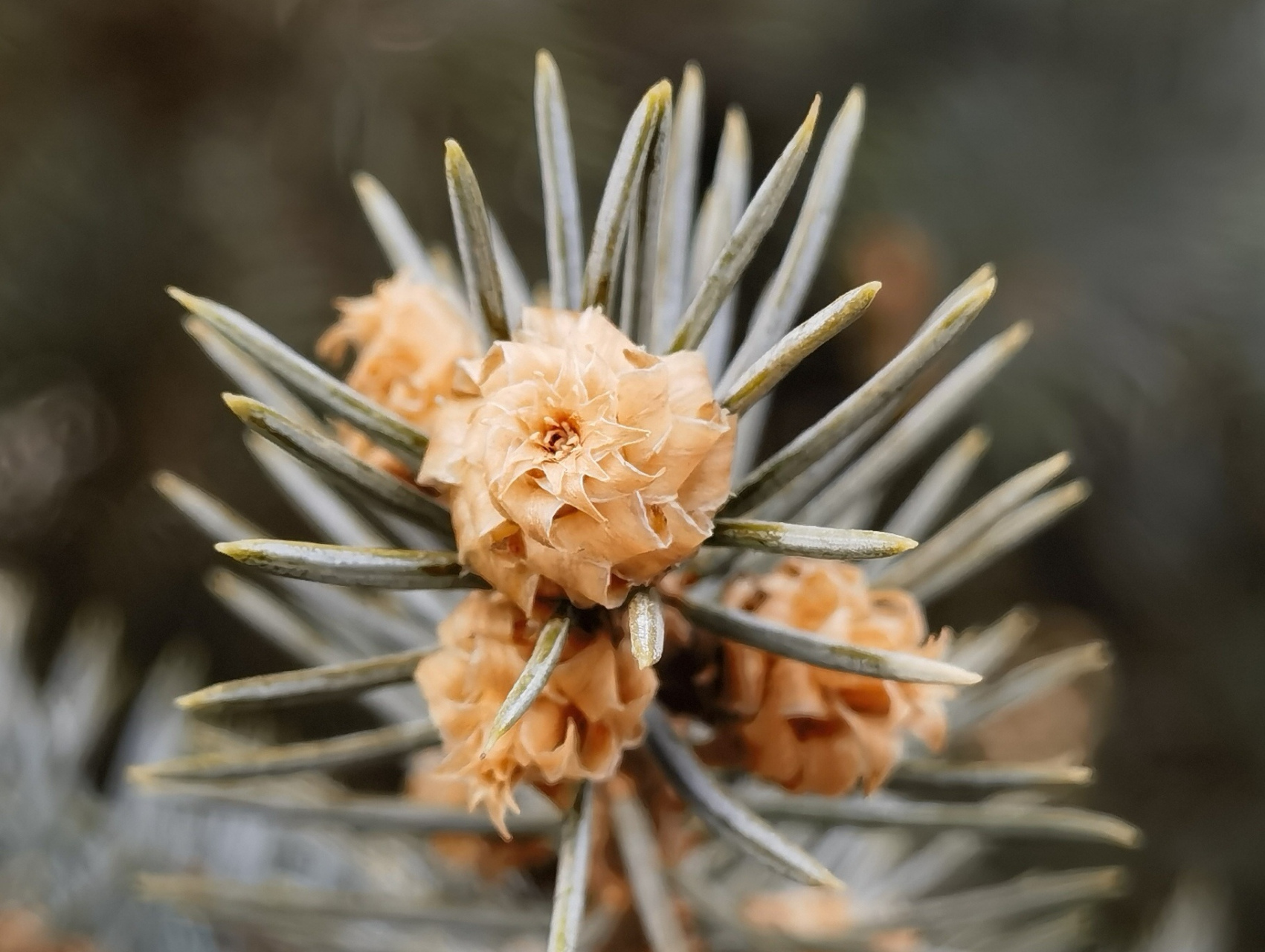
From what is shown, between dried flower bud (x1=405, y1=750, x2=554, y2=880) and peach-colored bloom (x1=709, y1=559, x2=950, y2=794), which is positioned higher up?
peach-colored bloom (x1=709, y1=559, x2=950, y2=794)

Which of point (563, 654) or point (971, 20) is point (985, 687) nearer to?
point (563, 654)

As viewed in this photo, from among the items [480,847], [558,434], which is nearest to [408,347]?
[558,434]

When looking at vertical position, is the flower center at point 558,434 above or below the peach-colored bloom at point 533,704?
above

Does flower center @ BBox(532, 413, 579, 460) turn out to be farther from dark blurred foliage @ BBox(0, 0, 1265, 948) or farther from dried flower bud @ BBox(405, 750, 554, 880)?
dark blurred foliage @ BBox(0, 0, 1265, 948)

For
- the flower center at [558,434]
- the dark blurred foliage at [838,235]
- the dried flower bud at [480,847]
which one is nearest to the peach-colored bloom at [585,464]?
the flower center at [558,434]

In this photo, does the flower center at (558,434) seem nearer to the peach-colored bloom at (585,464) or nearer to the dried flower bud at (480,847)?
the peach-colored bloom at (585,464)

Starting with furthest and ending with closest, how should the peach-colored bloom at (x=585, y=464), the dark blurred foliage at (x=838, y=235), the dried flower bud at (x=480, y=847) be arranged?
1. the dark blurred foliage at (x=838, y=235)
2. the dried flower bud at (x=480, y=847)
3. the peach-colored bloom at (x=585, y=464)

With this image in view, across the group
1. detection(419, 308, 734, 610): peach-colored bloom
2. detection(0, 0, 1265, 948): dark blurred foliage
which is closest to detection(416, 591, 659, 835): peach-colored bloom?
detection(419, 308, 734, 610): peach-colored bloom
